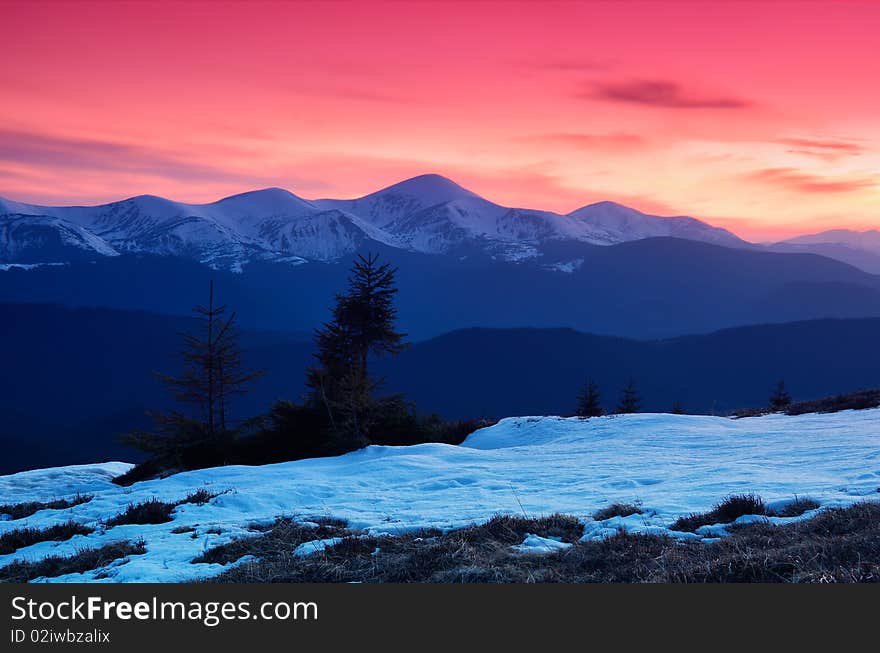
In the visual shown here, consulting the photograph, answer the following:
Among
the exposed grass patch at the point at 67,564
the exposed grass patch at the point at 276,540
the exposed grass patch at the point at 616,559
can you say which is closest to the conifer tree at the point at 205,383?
the exposed grass patch at the point at 276,540

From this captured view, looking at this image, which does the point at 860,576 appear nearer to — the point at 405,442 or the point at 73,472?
the point at 405,442

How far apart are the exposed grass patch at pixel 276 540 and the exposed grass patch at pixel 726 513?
4.27 metres

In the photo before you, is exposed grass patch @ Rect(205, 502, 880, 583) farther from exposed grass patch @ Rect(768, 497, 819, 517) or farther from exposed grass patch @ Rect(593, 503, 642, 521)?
exposed grass patch @ Rect(593, 503, 642, 521)

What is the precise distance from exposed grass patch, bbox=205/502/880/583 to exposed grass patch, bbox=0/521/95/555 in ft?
12.7

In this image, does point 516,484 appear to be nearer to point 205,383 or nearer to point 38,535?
point 38,535

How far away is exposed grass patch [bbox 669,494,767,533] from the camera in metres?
7.91

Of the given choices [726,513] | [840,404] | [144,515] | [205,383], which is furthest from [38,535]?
[840,404]

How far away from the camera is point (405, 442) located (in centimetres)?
2353

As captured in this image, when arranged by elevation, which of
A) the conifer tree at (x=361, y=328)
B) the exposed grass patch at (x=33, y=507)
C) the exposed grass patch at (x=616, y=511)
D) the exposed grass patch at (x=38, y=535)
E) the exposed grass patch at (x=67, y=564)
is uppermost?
the conifer tree at (x=361, y=328)

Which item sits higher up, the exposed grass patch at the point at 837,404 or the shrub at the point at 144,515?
the exposed grass patch at the point at 837,404

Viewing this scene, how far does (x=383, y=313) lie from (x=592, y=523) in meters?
24.0

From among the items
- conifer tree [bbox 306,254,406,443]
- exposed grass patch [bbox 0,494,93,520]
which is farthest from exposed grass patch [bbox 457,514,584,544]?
conifer tree [bbox 306,254,406,443]

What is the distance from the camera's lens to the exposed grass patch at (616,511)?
866 cm

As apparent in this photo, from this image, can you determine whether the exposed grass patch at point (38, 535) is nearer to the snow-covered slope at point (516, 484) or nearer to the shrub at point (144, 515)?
the snow-covered slope at point (516, 484)
